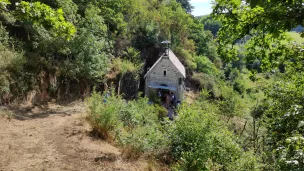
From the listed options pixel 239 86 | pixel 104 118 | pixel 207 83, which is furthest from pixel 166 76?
pixel 239 86

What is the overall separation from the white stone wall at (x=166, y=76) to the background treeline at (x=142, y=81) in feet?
4.80

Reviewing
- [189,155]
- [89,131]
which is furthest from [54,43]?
[189,155]

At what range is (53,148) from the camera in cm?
697

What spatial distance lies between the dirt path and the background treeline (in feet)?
1.99

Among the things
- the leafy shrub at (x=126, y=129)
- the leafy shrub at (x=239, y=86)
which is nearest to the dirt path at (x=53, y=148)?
the leafy shrub at (x=126, y=129)

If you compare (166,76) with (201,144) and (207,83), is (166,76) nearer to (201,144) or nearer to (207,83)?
(207,83)

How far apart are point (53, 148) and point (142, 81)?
61.8 ft

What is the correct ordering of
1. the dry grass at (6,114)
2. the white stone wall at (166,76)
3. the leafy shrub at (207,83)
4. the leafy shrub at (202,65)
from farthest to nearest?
1. the leafy shrub at (202,65)
2. the leafy shrub at (207,83)
3. the white stone wall at (166,76)
4. the dry grass at (6,114)

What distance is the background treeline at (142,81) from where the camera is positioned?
4613mm

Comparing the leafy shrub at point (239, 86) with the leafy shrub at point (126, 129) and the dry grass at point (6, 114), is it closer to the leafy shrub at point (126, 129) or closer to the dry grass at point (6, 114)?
the leafy shrub at point (126, 129)

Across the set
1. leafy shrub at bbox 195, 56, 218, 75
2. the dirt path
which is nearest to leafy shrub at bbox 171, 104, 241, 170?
the dirt path

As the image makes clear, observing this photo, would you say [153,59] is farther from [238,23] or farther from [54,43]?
[238,23]

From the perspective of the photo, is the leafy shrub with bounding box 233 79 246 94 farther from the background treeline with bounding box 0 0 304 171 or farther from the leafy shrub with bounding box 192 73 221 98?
the background treeline with bounding box 0 0 304 171

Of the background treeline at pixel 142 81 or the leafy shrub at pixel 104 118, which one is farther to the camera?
the leafy shrub at pixel 104 118
